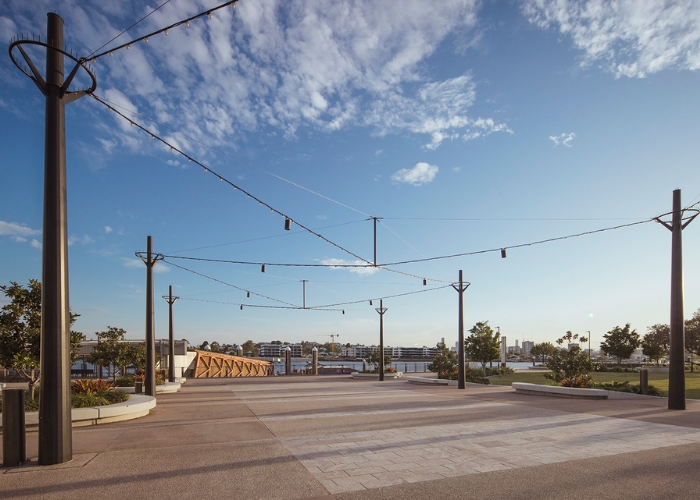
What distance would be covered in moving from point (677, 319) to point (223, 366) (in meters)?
42.1

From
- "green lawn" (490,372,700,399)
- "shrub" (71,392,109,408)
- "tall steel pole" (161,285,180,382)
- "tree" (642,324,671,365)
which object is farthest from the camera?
"tree" (642,324,671,365)

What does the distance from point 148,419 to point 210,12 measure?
10.5 m

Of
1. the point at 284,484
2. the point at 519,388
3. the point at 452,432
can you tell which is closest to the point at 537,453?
the point at 452,432

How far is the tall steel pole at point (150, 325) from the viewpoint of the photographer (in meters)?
17.0

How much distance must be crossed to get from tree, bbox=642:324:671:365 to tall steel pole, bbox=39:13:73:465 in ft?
194

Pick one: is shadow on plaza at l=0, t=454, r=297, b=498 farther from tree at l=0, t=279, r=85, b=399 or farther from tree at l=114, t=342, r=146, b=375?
tree at l=114, t=342, r=146, b=375

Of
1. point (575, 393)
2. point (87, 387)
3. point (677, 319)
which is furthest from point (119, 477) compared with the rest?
point (575, 393)

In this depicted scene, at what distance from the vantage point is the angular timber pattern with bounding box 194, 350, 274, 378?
43.2m

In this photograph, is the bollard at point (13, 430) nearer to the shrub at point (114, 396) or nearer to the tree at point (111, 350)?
the shrub at point (114, 396)

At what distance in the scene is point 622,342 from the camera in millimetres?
53844

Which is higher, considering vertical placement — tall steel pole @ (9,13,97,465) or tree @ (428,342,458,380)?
tall steel pole @ (9,13,97,465)

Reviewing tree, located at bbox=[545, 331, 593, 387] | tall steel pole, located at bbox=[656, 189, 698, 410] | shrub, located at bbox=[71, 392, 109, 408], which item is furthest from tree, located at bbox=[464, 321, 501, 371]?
shrub, located at bbox=[71, 392, 109, 408]

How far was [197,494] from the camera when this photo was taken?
612 centimetres

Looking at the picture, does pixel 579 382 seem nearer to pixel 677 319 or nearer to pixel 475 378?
pixel 677 319
